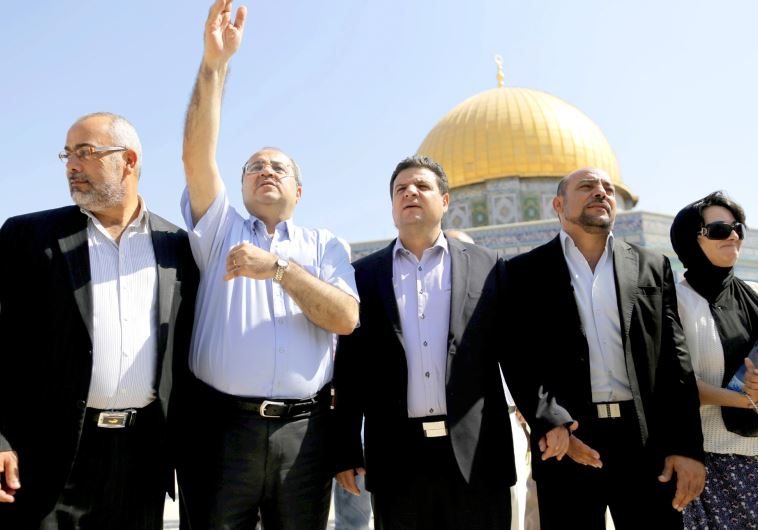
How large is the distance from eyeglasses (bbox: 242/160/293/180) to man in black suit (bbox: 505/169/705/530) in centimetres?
98

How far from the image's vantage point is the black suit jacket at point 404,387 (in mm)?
2379

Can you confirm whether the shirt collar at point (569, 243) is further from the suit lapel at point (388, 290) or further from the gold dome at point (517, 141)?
the gold dome at point (517, 141)

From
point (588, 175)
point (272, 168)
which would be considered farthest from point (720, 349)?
point (272, 168)

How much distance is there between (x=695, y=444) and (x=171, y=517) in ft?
13.6

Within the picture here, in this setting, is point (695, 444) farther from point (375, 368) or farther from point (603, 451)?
point (375, 368)

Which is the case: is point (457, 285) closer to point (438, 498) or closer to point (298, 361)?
point (298, 361)

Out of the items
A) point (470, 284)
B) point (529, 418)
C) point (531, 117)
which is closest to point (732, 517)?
point (529, 418)

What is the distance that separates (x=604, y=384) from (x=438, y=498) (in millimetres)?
746

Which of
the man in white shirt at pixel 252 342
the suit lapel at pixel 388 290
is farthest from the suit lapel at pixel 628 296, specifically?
the man in white shirt at pixel 252 342

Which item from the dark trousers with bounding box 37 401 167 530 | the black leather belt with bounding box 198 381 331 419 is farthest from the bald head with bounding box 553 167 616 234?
the dark trousers with bounding box 37 401 167 530

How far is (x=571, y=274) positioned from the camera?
2705 mm

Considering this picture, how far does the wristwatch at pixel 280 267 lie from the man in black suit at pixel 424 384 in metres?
0.43

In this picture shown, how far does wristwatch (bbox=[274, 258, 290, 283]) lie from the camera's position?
2291mm

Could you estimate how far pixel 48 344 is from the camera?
2197mm
